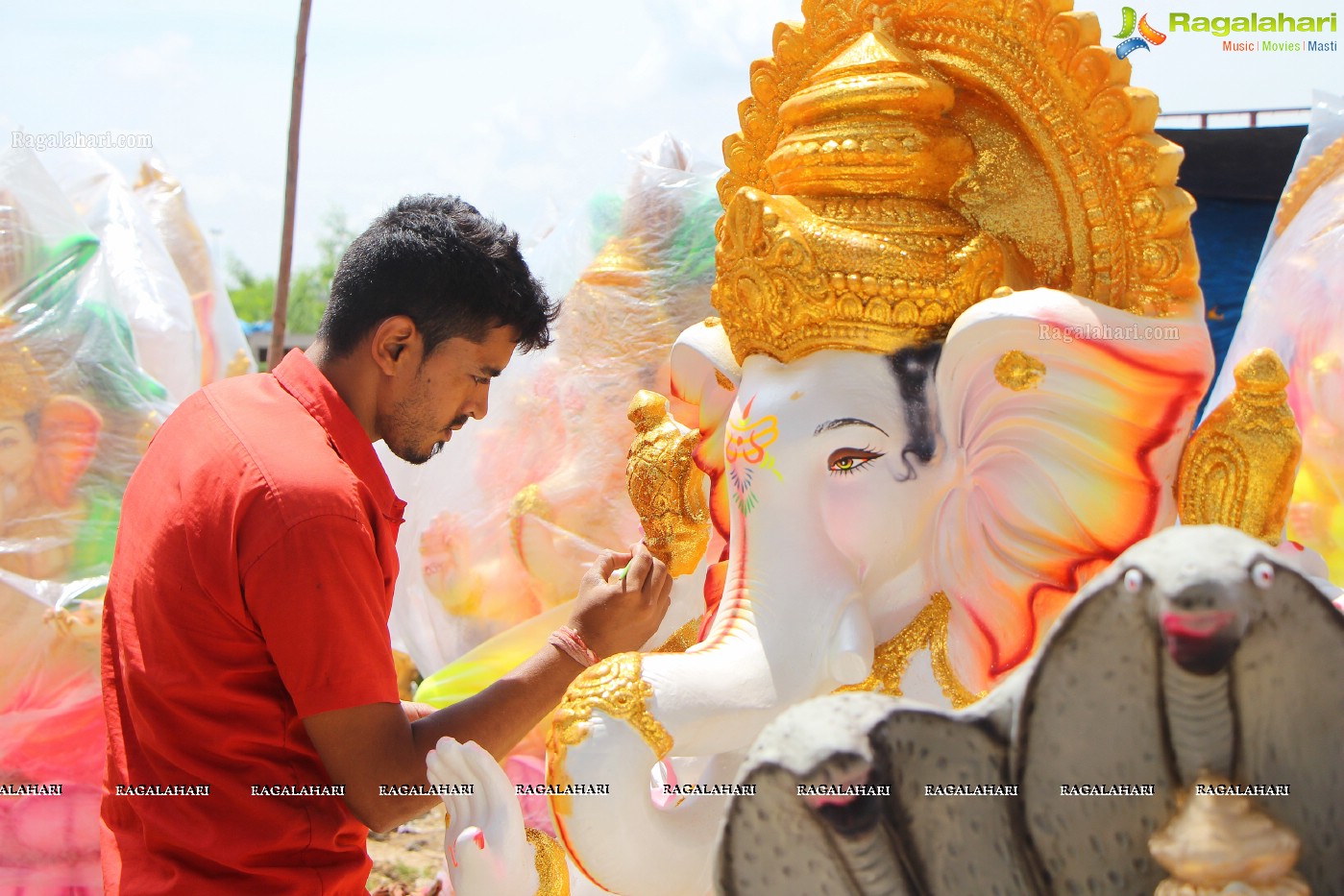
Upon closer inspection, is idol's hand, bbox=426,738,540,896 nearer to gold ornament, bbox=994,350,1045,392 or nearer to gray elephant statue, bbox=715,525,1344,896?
gray elephant statue, bbox=715,525,1344,896

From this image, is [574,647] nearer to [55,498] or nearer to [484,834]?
[484,834]

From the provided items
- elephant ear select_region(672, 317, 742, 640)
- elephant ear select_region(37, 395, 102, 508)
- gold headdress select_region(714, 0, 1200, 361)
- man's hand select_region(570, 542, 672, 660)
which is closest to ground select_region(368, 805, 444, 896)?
elephant ear select_region(37, 395, 102, 508)

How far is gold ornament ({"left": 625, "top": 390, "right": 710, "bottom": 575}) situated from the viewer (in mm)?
2082

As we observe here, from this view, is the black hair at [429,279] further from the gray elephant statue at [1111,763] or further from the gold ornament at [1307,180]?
the gold ornament at [1307,180]

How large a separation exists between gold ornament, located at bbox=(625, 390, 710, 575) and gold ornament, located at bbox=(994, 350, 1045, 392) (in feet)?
1.93

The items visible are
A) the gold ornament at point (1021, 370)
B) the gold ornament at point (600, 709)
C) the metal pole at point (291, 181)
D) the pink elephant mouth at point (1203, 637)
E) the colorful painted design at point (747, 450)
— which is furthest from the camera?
the metal pole at point (291, 181)

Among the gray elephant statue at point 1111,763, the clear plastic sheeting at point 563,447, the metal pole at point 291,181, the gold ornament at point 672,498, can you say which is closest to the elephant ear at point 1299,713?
the gray elephant statue at point 1111,763

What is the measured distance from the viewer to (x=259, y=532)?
4.59ft

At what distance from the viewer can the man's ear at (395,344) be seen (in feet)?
5.23

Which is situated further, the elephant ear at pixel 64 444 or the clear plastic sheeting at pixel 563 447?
the elephant ear at pixel 64 444

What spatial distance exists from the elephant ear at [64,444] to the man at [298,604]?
2002 millimetres

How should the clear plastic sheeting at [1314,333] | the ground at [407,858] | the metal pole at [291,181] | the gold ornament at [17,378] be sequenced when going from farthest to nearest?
1. the metal pole at [291,181]
2. the ground at [407,858]
3. the gold ornament at [17,378]
4. the clear plastic sheeting at [1314,333]

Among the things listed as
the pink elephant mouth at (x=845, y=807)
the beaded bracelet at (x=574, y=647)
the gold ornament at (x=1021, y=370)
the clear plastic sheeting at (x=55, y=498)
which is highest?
the gold ornament at (x=1021, y=370)

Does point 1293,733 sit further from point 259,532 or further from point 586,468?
point 586,468
